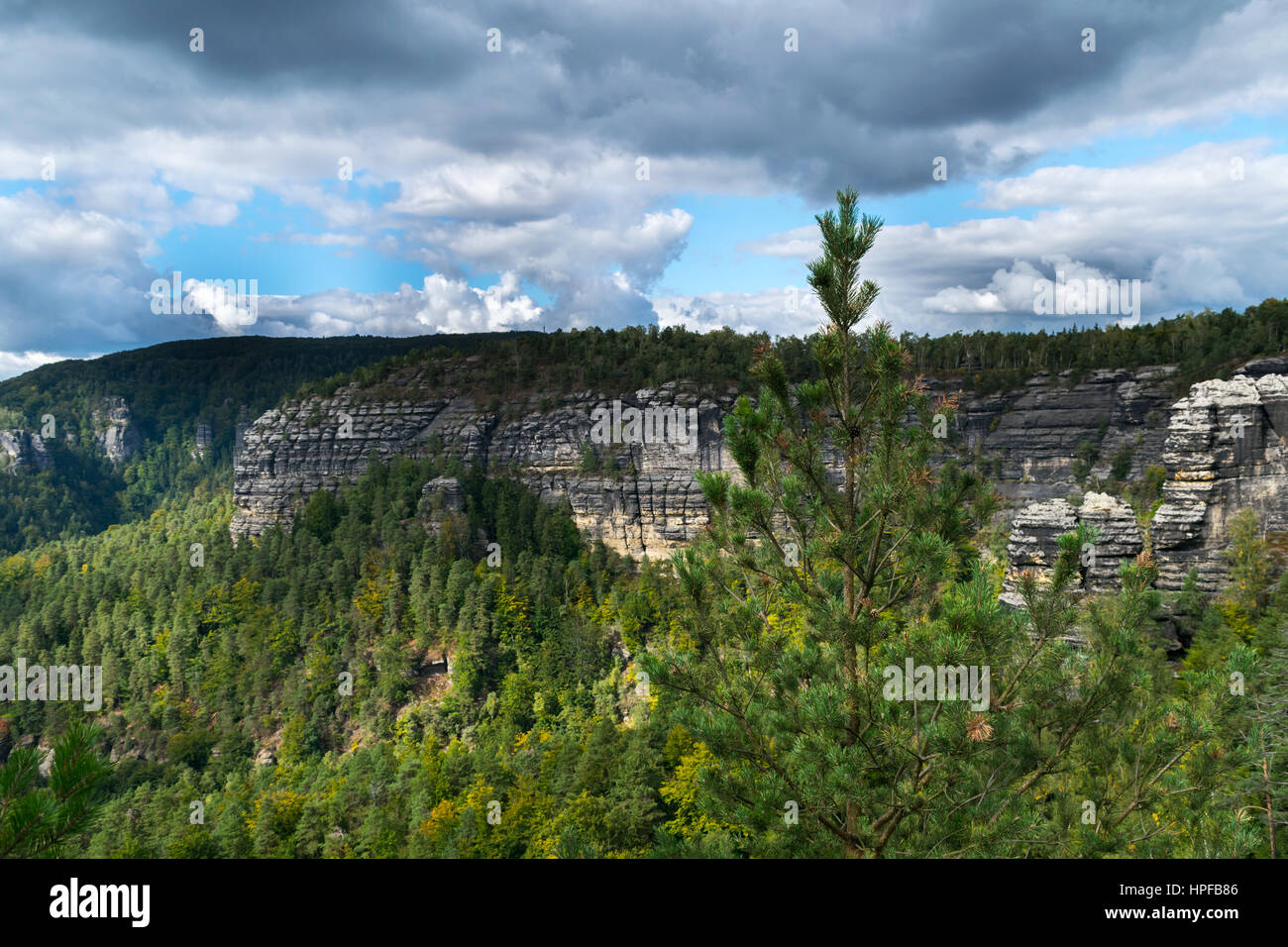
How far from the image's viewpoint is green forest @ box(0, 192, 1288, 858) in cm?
690

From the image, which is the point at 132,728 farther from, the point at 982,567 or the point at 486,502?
the point at 982,567

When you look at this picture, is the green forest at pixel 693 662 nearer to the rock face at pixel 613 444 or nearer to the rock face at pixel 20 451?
the rock face at pixel 613 444

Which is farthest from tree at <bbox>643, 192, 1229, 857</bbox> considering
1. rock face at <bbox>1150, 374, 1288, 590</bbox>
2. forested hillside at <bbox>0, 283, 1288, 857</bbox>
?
rock face at <bbox>1150, 374, 1288, 590</bbox>

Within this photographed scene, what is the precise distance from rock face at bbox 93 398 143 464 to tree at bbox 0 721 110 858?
192 metres

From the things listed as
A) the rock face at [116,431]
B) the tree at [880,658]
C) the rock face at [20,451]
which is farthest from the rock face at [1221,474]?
the rock face at [116,431]

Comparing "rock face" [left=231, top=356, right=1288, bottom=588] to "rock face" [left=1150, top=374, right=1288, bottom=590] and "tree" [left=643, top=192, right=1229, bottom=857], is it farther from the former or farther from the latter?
"tree" [left=643, top=192, right=1229, bottom=857]

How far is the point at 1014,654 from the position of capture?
24.4 feet

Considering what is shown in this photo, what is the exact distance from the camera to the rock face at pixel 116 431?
508 ft

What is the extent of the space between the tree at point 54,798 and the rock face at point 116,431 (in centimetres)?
19168

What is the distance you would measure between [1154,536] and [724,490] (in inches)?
1507

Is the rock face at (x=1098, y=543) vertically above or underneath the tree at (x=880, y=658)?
underneath

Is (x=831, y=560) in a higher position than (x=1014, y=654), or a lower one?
higher

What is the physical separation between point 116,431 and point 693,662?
192642 millimetres
